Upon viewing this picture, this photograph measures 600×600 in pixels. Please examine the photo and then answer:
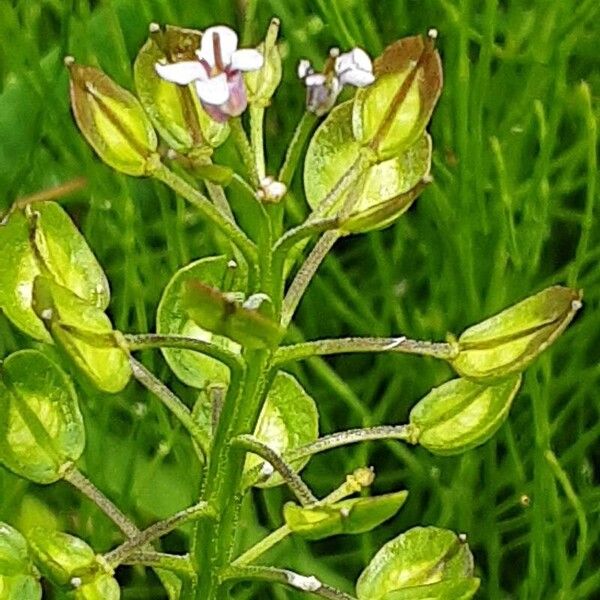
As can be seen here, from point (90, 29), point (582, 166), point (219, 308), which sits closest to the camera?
point (219, 308)

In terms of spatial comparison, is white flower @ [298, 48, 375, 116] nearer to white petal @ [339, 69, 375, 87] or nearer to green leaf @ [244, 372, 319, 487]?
white petal @ [339, 69, 375, 87]

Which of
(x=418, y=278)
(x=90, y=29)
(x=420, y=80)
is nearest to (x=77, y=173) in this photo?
(x=90, y=29)

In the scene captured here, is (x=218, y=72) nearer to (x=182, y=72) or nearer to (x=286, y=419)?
(x=182, y=72)

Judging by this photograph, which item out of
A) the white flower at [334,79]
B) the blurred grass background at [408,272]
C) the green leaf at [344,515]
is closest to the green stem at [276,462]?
the green leaf at [344,515]

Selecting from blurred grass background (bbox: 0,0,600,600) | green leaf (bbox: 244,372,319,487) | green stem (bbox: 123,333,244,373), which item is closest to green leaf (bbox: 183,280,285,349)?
green stem (bbox: 123,333,244,373)

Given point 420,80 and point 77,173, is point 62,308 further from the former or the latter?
point 77,173

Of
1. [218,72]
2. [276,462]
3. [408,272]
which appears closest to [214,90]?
[218,72]
